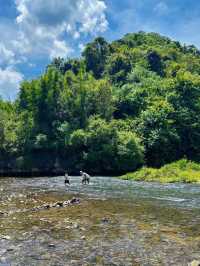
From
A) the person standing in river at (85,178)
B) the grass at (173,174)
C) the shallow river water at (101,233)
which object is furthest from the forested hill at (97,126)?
the shallow river water at (101,233)

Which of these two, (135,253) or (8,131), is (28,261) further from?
(8,131)

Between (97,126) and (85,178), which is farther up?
(97,126)

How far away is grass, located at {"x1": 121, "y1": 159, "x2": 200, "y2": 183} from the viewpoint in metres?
59.3

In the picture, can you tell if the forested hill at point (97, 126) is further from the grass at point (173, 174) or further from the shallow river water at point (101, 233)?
the shallow river water at point (101, 233)

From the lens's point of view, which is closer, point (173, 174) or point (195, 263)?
point (195, 263)

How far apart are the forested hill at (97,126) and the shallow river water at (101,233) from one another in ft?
148

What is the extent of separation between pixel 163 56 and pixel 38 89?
3268 inches

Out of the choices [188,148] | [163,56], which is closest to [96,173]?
[188,148]

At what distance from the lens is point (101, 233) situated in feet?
69.4

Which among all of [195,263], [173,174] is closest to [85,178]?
[173,174]

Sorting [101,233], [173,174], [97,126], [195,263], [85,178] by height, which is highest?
[97,126]

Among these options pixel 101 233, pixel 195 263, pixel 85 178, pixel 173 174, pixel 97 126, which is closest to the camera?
pixel 195 263

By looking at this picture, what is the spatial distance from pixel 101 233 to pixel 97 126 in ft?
199

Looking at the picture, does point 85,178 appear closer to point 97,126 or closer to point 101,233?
point 97,126
